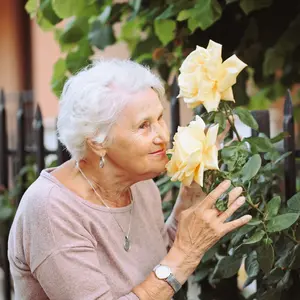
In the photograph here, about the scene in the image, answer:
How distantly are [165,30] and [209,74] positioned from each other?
3.67 feet

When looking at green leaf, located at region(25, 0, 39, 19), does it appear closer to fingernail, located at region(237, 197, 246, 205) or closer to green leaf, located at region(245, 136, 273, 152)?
green leaf, located at region(245, 136, 273, 152)

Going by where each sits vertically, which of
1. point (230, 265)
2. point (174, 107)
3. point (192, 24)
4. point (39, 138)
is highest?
point (192, 24)

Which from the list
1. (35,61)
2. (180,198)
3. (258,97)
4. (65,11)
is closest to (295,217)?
(180,198)

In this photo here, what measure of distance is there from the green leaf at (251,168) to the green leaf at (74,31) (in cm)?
140

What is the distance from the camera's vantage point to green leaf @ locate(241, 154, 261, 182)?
2055mm

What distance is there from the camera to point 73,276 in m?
2.05

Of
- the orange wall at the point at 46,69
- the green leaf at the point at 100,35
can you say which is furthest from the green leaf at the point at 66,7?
the orange wall at the point at 46,69

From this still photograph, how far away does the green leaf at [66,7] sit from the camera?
293 cm

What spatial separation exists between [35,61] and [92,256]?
732 cm

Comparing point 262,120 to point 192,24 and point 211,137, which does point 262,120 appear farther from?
point 211,137

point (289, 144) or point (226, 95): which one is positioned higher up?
point (226, 95)

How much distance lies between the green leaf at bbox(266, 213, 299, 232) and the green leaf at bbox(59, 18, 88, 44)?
1.51m

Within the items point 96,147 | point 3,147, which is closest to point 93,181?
point 96,147

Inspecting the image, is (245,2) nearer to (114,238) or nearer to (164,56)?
(164,56)
